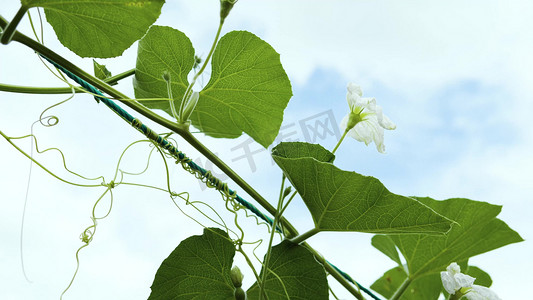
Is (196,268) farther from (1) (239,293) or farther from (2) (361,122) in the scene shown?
(2) (361,122)

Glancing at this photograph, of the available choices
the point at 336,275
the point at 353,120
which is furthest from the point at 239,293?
the point at 353,120

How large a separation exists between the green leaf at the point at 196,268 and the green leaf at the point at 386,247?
0.42 m

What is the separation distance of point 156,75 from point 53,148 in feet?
0.73

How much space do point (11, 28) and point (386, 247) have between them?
86 centimetres

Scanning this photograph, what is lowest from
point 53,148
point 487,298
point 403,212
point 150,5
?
point 487,298

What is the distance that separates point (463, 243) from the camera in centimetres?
97

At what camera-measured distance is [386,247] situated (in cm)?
114

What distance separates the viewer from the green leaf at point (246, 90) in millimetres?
838

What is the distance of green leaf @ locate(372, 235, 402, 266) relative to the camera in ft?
3.71

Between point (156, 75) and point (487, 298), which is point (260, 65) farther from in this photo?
point (487, 298)

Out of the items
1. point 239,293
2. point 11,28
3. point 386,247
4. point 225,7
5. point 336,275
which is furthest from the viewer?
point 386,247

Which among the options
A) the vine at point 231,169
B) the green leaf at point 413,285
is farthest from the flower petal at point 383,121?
the green leaf at point 413,285

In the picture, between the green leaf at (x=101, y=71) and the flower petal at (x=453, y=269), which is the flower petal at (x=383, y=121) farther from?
the green leaf at (x=101, y=71)

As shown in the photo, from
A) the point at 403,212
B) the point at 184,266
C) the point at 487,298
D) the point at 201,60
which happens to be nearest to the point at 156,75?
the point at 201,60
